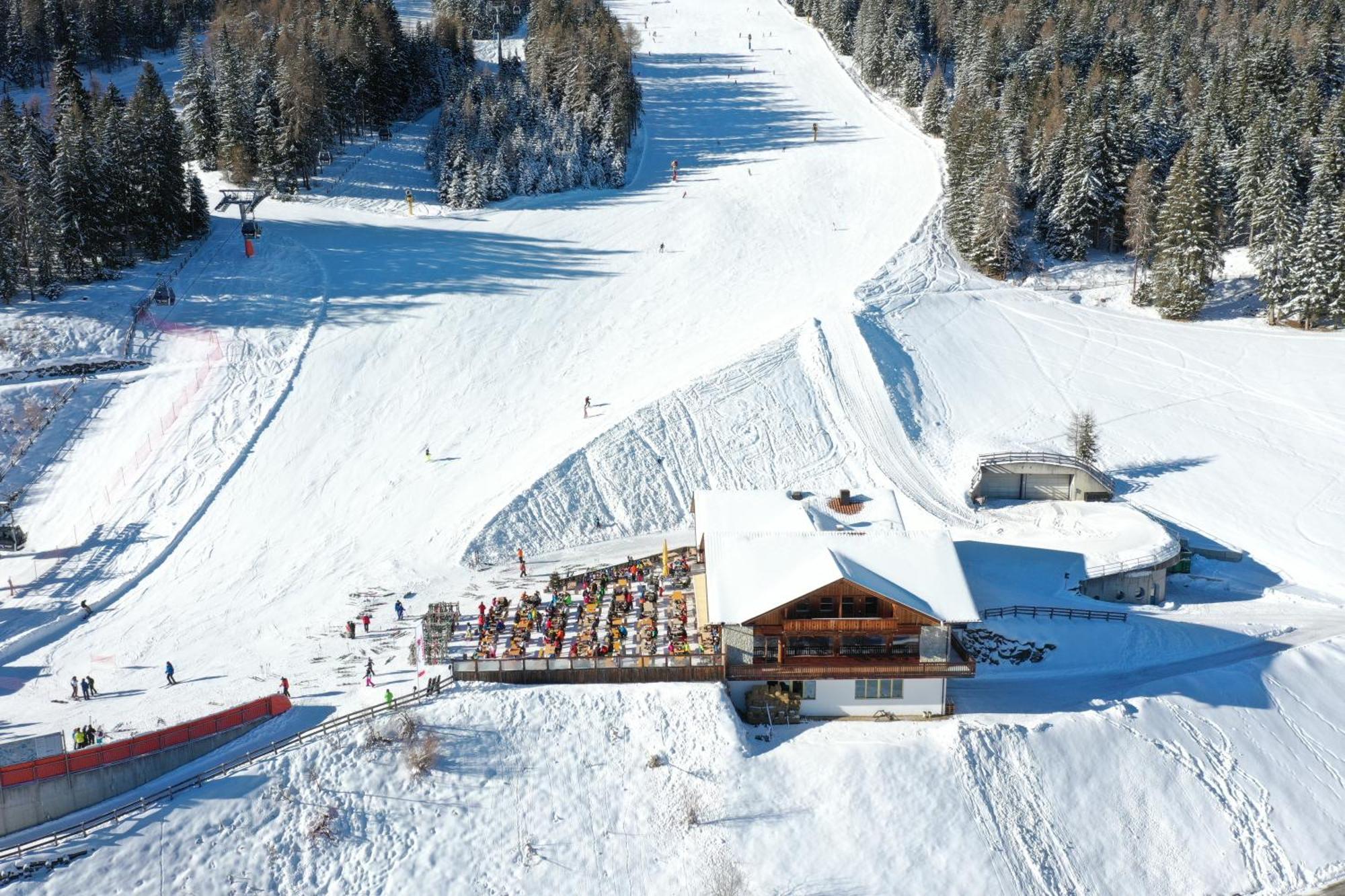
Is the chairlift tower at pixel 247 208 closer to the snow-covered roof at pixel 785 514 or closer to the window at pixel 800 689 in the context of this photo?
the snow-covered roof at pixel 785 514

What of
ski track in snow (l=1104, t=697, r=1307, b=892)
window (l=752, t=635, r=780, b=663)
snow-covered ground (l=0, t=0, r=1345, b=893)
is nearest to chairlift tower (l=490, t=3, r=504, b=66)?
snow-covered ground (l=0, t=0, r=1345, b=893)

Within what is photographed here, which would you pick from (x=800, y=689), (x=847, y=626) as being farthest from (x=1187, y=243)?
(x=800, y=689)

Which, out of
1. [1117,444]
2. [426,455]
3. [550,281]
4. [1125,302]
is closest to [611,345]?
[550,281]

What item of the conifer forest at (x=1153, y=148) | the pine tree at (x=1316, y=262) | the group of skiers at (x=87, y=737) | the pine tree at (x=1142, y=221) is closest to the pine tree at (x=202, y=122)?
the conifer forest at (x=1153, y=148)

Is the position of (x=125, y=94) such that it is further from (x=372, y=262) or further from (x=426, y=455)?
(x=426, y=455)

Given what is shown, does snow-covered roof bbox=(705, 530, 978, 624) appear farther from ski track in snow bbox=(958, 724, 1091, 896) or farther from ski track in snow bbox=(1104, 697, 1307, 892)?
ski track in snow bbox=(1104, 697, 1307, 892)

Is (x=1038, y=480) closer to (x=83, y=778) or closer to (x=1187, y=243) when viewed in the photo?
(x=1187, y=243)

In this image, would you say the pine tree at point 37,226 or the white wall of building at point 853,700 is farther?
the pine tree at point 37,226
